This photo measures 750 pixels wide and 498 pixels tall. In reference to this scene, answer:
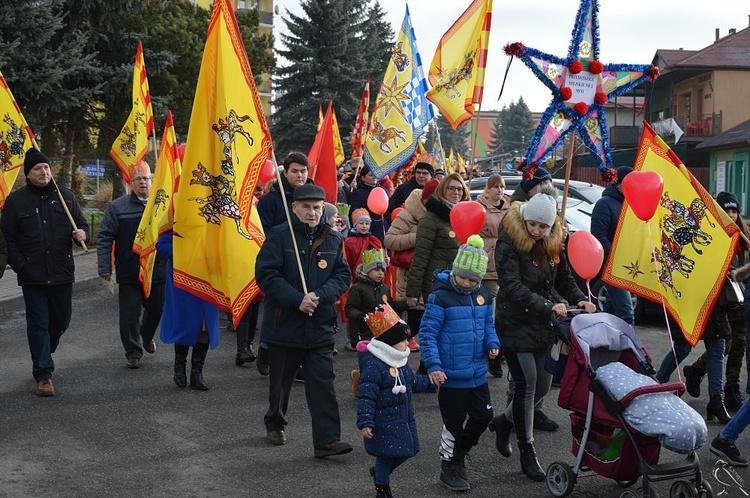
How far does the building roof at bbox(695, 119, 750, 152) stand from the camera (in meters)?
38.5

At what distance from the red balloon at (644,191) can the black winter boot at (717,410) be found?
1788 millimetres

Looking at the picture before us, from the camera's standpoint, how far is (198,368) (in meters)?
7.94

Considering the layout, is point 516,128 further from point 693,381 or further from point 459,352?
point 459,352

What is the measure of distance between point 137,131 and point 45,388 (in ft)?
19.3

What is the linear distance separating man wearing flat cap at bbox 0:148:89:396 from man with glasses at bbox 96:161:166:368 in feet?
2.31

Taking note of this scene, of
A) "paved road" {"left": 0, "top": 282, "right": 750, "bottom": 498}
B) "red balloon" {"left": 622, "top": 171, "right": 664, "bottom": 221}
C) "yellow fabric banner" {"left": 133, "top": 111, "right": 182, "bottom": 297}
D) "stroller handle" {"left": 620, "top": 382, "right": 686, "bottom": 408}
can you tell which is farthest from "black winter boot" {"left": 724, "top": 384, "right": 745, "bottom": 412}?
"yellow fabric banner" {"left": 133, "top": 111, "right": 182, "bottom": 297}

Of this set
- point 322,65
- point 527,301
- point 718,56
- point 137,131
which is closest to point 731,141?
point 718,56

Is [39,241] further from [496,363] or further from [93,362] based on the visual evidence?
[496,363]

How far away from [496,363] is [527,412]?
274cm

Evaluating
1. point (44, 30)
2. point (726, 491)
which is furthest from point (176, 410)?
point (44, 30)

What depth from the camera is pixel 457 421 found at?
5.56 metres

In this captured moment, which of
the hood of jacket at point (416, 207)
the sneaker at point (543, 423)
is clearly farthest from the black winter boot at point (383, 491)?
the hood of jacket at point (416, 207)

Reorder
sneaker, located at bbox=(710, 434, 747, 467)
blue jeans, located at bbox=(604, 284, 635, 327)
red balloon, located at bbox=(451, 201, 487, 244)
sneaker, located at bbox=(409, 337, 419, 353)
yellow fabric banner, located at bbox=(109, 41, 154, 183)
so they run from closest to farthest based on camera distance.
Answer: sneaker, located at bbox=(710, 434, 747, 467), red balloon, located at bbox=(451, 201, 487, 244), blue jeans, located at bbox=(604, 284, 635, 327), sneaker, located at bbox=(409, 337, 419, 353), yellow fabric banner, located at bbox=(109, 41, 154, 183)

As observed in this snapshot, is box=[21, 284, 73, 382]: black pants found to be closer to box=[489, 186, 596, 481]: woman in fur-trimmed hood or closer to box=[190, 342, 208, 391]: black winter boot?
box=[190, 342, 208, 391]: black winter boot
